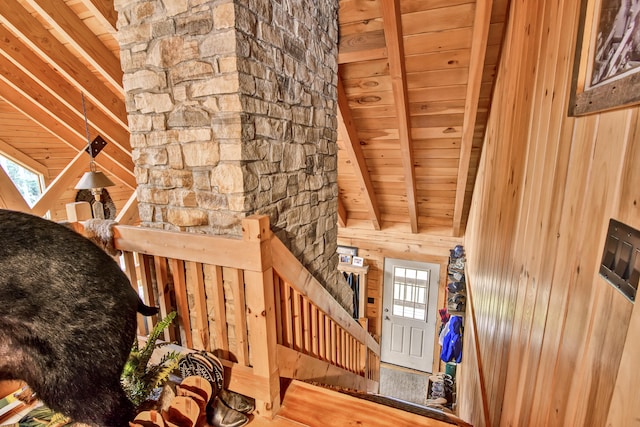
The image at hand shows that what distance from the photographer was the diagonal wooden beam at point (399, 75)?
2.14 m

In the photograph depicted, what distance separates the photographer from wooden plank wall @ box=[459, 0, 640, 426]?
1.67ft

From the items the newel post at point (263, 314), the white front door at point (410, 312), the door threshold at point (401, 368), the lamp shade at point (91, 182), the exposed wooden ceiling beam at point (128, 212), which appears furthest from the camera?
the door threshold at point (401, 368)

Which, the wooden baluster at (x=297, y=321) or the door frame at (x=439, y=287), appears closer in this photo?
the wooden baluster at (x=297, y=321)

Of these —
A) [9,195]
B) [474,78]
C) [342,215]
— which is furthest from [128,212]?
[474,78]

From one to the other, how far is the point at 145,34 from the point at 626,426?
2075mm

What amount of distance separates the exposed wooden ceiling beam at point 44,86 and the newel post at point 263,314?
3506mm

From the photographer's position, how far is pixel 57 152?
492cm

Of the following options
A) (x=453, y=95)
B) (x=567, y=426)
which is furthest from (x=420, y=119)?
(x=567, y=426)

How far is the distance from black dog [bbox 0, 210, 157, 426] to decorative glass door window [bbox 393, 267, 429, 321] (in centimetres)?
459

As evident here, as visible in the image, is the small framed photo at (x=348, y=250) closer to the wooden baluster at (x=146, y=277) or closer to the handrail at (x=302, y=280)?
the handrail at (x=302, y=280)

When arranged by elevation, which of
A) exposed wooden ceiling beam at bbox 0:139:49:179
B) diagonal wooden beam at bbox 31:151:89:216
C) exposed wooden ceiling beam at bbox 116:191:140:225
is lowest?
exposed wooden ceiling beam at bbox 116:191:140:225

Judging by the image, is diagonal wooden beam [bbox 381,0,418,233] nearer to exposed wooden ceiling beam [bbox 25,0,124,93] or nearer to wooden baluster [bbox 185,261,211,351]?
A: wooden baluster [bbox 185,261,211,351]

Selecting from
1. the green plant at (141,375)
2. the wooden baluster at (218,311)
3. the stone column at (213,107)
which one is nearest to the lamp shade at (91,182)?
the stone column at (213,107)

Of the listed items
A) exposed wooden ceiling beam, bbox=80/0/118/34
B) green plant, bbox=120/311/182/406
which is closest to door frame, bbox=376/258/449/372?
green plant, bbox=120/311/182/406
